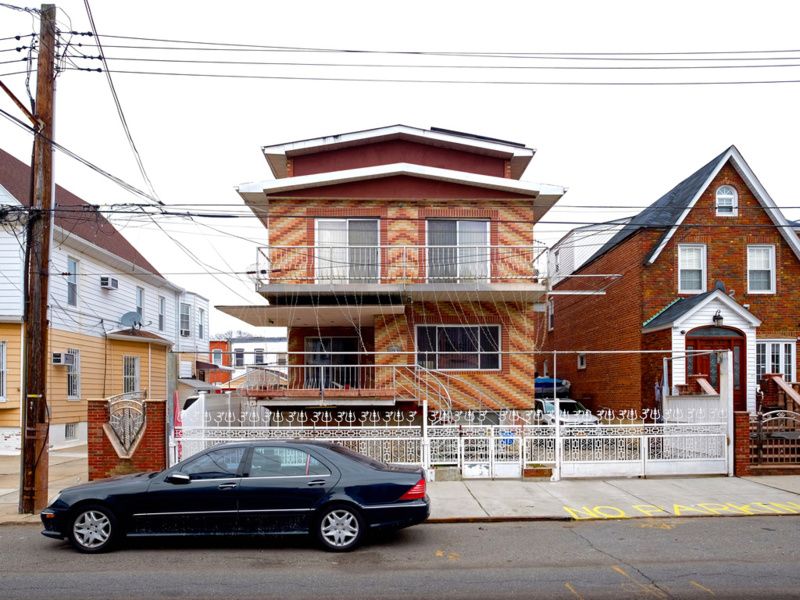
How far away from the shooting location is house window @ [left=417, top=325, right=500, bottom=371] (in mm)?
19391

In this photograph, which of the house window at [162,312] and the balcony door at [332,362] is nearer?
the balcony door at [332,362]

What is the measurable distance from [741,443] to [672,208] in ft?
25.4

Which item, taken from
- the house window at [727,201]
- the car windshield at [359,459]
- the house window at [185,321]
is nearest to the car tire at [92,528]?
the car windshield at [359,459]

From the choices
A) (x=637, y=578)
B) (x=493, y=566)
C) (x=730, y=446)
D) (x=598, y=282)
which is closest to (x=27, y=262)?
(x=493, y=566)

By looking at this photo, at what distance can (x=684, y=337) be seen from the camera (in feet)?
64.3

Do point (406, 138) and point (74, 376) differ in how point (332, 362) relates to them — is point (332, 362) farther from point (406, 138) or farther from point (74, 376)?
point (74, 376)

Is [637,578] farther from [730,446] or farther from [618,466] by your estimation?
[730,446]

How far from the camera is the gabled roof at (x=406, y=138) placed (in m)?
20.1

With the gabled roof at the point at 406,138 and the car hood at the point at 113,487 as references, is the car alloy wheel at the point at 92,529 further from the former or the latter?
the gabled roof at the point at 406,138

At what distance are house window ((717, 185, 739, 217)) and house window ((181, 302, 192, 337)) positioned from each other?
23783mm

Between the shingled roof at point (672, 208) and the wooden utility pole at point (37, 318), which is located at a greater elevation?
the shingled roof at point (672, 208)

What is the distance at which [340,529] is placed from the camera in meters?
8.95

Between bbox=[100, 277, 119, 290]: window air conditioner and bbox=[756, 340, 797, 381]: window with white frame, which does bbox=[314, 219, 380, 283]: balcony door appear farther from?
bbox=[756, 340, 797, 381]: window with white frame

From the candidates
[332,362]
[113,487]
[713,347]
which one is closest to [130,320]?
[332,362]
